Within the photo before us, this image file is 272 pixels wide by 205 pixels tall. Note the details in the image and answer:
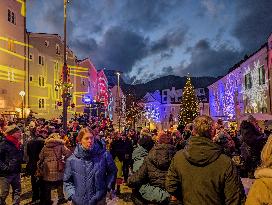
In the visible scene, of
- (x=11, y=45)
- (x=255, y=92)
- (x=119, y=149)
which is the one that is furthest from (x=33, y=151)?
(x=255, y=92)

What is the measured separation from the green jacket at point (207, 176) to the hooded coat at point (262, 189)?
0.63 meters

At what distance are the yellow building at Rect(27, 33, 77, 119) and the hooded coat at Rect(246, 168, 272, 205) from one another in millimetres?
36953

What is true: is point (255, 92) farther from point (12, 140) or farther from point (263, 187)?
point (263, 187)

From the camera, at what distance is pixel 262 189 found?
3.50 metres

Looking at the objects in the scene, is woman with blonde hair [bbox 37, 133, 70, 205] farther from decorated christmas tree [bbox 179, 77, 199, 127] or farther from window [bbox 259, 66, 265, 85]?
decorated christmas tree [bbox 179, 77, 199, 127]

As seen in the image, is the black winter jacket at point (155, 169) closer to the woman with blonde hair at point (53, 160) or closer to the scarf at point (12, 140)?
the scarf at point (12, 140)

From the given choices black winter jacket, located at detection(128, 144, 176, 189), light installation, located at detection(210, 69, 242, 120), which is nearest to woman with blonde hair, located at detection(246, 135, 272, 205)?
black winter jacket, located at detection(128, 144, 176, 189)

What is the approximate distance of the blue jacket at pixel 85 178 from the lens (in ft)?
19.9

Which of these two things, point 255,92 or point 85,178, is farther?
point 255,92

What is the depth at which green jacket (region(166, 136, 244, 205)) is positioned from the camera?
13.8 ft

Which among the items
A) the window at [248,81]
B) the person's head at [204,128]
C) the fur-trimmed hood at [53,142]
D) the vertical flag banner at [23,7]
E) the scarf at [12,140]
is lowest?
the fur-trimmed hood at [53,142]

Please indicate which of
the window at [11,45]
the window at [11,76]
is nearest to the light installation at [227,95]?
the window at [11,76]

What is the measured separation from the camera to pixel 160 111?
104m

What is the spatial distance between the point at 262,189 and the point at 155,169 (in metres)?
2.65
